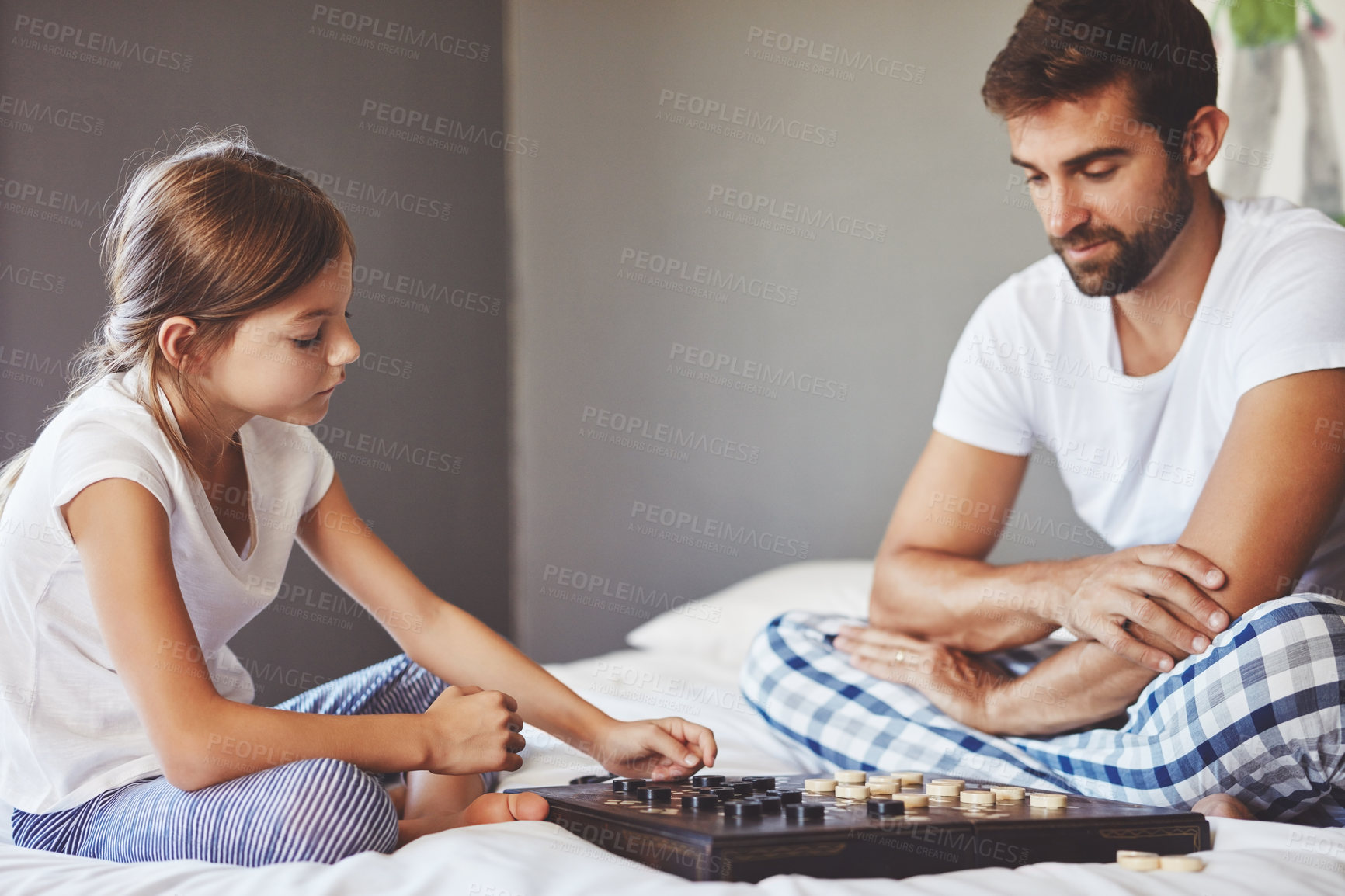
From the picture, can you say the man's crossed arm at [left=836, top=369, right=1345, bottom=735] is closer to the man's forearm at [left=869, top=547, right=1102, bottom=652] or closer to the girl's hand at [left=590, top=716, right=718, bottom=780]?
the man's forearm at [left=869, top=547, right=1102, bottom=652]

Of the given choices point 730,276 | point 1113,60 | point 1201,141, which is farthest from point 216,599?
point 730,276

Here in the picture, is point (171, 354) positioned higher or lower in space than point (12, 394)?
higher

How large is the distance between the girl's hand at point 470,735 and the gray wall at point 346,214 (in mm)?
1192

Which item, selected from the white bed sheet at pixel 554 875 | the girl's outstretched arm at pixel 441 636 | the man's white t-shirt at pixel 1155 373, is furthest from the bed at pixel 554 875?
the man's white t-shirt at pixel 1155 373

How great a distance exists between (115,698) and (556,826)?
0.43m

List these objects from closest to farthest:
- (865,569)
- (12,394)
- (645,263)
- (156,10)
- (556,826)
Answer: (556,826) → (12,394) → (156,10) → (865,569) → (645,263)

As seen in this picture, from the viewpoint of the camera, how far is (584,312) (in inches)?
101

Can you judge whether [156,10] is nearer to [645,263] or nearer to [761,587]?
[645,263]

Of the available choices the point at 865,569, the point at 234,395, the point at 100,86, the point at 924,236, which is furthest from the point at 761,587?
the point at 100,86

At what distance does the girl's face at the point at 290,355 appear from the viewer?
974 millimetres

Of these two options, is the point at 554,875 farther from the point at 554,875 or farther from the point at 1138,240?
the point at 1138,240

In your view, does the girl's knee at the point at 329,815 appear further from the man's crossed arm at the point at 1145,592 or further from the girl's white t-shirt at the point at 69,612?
the man's crossed arm at the point at 1145,592

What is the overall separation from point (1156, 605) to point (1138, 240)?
22.4 inches

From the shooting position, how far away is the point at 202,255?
957 millimetres
